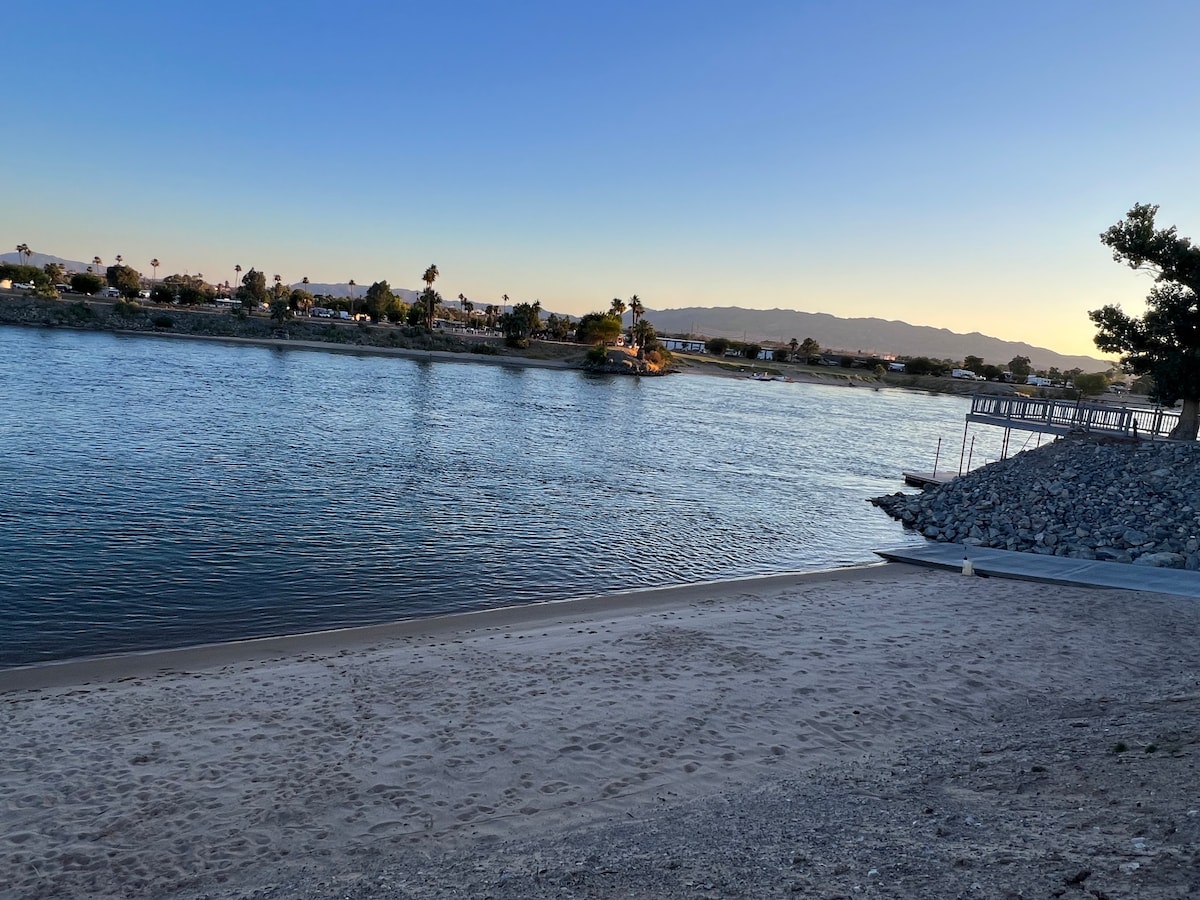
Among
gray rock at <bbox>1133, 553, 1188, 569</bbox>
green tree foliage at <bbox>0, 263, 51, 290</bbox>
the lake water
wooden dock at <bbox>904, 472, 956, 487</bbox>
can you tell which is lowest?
the lake water

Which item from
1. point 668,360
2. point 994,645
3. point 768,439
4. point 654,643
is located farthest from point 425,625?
→ point 668,360

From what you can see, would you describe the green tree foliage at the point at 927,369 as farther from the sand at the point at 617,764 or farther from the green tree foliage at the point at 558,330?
the sand at the point at 617,764

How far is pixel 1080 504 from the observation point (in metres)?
25.0

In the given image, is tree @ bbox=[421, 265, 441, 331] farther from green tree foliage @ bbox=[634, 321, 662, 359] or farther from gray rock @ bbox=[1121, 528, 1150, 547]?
gray rock @ bbox=[1121, 528, 1150, 547]

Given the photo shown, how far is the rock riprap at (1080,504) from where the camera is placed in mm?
21484

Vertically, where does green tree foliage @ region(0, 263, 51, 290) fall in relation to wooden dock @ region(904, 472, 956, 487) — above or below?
above

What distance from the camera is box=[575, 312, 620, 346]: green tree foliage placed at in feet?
544

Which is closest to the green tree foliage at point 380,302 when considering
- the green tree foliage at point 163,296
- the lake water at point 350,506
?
the green tree foliage at point 163,296

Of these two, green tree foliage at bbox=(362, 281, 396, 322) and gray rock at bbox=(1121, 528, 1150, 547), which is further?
green tree foliage at bbox=(362, 281, 396, 322)

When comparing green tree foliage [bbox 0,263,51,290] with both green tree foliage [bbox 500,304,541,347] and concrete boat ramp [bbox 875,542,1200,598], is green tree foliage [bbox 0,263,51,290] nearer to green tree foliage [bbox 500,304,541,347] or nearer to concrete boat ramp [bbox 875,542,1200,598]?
green tree foliage [bbox 500,304,541,347]

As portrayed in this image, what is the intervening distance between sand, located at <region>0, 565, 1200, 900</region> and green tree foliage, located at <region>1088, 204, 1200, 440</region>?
2079cm

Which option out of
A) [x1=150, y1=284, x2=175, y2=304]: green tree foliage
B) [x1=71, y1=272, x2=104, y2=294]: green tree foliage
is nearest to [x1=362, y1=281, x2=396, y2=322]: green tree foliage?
[x1=150, y1=284, x2=175, y2=304]: green tree foliage

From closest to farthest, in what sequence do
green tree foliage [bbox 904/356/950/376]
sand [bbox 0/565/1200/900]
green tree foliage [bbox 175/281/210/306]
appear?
sand [bbox 0/565/1200/900] < green tree foliage [bbox 175/281/210/306] < green tree foliage [bbox 904/356/950/376]

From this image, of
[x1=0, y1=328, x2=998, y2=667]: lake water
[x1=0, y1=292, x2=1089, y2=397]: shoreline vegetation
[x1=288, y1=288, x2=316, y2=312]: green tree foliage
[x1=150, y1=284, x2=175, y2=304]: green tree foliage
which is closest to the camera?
[x1=0, y1=328, x2=998, y2=667]: lake water
